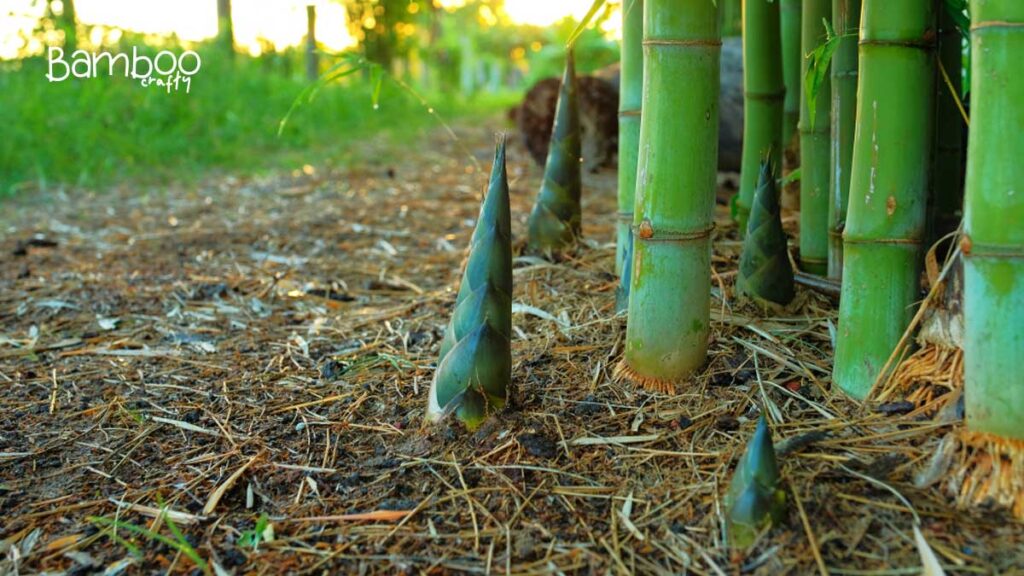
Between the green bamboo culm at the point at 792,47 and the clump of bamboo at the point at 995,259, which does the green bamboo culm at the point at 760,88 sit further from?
the clump of bamboo at the point at 995,259

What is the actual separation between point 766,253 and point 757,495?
2.80ft

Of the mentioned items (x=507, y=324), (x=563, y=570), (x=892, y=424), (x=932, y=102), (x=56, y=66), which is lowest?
(x=563, y=570)

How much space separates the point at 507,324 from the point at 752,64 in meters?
1.12

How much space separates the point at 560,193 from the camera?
2934mm

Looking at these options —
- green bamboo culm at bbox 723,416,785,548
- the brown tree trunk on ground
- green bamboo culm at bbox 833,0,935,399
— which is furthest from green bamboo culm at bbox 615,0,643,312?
the brown tree trunk on ground

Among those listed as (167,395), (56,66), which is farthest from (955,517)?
(56,66)

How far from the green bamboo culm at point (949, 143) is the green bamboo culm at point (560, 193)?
1076mm

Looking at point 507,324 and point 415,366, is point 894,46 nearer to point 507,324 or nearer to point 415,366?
point 507,324

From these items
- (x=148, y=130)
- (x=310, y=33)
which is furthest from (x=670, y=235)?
(x=310, y=33)

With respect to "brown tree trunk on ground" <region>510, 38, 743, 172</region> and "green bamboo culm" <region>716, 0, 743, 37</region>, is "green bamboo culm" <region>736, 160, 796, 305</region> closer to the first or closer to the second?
"brown tree trunk on ground" <region>510, 38, 743, 172</region>

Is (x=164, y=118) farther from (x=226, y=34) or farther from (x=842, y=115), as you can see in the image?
(x=842, y=115)

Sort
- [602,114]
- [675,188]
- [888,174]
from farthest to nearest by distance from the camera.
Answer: [602,114]
[675,188]
[888,174]

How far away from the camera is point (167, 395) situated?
2.06 metres

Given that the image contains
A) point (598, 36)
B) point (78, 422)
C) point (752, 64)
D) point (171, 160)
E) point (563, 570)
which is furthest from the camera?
point (598, 36)
